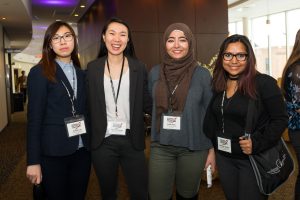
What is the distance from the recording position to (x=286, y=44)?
12.4 m

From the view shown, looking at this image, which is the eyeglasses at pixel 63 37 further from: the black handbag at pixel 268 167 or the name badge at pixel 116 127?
the black handbag at pixel 268 167

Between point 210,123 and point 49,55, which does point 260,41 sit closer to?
point 210,123

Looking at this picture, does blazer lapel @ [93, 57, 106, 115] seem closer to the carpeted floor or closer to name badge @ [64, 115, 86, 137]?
name badge @ [64, 115, 86, 137]

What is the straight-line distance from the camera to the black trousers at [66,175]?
1.85 meters


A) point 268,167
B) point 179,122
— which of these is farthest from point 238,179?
point 179,122

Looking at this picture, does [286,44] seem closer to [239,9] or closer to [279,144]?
[239,9]

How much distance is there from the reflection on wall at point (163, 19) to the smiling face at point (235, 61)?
556 cm

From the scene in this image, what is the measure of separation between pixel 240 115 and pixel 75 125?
0.94m

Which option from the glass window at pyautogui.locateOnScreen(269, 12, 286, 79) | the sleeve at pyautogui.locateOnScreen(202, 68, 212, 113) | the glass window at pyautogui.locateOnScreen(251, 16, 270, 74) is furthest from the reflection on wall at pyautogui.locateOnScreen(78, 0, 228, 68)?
the glass window at pyautogui.locateOnScreen(251, 16, 270, 74)

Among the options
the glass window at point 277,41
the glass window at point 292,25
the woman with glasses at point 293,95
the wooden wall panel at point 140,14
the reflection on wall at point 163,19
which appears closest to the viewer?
the woman with glasses at point 293,95

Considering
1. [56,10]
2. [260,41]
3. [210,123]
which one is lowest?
[210,123]

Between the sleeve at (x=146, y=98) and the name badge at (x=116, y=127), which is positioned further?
the sleeve at (x=146, y=98)

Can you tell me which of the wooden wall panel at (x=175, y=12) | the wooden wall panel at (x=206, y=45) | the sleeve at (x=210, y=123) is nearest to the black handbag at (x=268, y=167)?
the sleeve at (x=210, y=123)

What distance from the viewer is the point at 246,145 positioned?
5.69 ft
